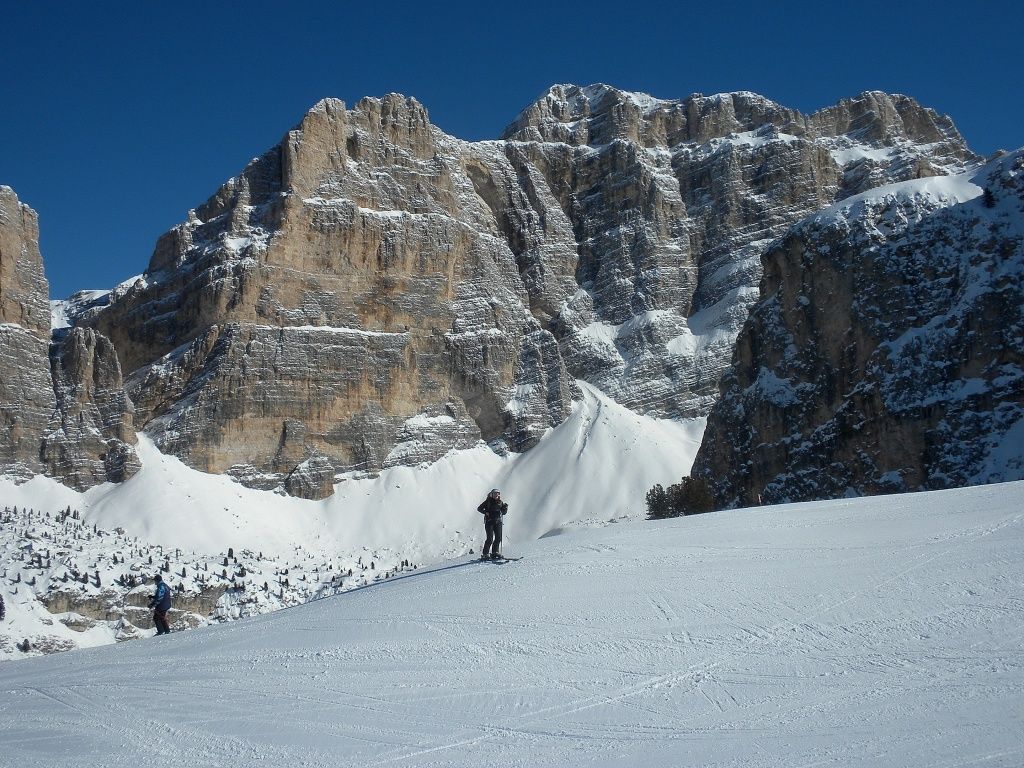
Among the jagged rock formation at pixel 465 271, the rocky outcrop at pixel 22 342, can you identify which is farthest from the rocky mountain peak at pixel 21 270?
the jagged rock formation at pixel 465 271

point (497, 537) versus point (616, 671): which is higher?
point (497, 537)

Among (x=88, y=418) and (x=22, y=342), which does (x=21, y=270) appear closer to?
Result: (x=22, y=342)

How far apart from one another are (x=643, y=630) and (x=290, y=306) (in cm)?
8843

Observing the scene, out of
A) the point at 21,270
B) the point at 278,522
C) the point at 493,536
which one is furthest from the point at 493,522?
the point at 21,270

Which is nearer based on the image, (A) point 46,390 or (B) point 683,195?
(A) point 46,390

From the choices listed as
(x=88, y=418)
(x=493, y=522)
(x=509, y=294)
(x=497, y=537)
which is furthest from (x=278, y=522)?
(x=497, y=537)

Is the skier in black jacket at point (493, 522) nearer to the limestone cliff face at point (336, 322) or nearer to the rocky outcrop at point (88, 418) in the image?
the rocky outcrop at point (88, 418)

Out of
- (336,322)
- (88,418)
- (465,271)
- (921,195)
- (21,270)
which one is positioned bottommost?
(88,418)

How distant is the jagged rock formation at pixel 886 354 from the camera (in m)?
50.9

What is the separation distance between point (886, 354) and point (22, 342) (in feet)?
226

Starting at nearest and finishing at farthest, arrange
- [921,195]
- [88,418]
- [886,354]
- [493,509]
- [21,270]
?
[493,509] → [886,354] → [921,195] → [88,418] → [21,270]

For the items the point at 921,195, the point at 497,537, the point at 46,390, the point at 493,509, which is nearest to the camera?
the point at 497,537

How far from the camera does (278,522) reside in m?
86.0

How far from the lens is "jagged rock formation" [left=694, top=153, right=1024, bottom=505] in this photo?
167 ft
